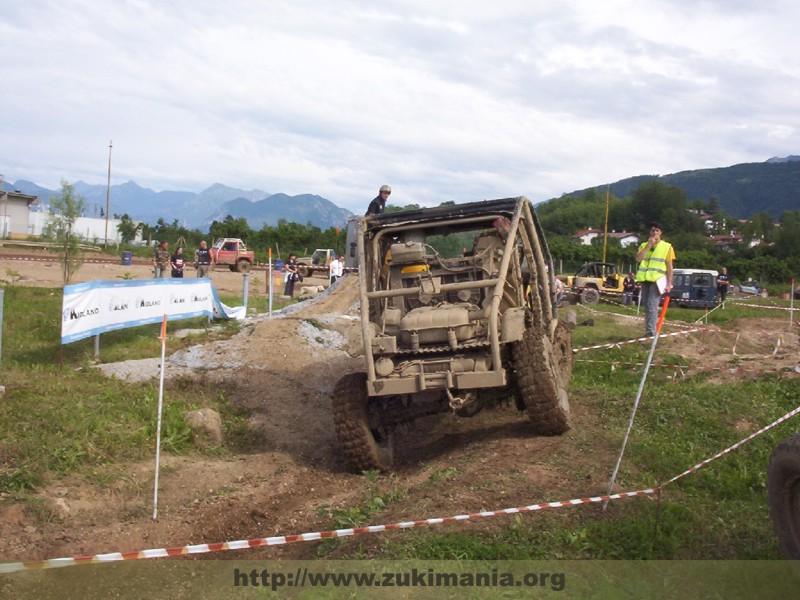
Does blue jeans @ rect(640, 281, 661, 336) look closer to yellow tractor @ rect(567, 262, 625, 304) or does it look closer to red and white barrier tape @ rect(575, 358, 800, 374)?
red and white barrier tape @ rect(575, 358, 800, 374)

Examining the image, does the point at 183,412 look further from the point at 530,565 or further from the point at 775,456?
the point at 775,456

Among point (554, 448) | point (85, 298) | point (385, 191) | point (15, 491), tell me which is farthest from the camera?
point (85, 298)

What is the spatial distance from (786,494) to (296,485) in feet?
14.6

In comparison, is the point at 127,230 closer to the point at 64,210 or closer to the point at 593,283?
the point at 64,210

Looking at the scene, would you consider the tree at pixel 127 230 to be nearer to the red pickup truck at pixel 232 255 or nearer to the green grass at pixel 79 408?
the red pickup truck at pixel 232 255

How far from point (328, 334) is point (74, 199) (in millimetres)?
18662

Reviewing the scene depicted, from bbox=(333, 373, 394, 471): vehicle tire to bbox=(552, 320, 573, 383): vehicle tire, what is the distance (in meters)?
2.30

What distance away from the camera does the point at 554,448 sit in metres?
7.24

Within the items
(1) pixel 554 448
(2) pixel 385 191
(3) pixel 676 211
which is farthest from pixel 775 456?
(3) pixel 676 211

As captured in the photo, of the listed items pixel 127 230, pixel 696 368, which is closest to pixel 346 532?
pixel 696 368

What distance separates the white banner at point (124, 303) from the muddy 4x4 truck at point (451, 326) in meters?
3.38

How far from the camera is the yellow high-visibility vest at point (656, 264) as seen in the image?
11.4 metres

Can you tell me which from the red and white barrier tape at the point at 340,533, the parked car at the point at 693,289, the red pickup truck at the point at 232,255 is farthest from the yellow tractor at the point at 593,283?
the red and white barrier tape at the point at 340,533

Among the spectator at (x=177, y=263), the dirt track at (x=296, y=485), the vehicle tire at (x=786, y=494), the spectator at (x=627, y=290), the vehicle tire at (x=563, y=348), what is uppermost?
the spectator at (x=177, y=263)
